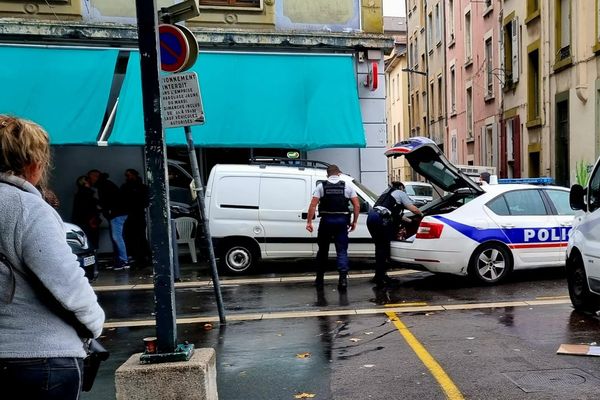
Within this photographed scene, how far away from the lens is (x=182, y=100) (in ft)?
20.7

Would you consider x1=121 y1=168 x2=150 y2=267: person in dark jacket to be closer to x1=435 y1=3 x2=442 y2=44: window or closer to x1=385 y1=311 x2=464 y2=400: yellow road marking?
x1=385 y1=311 x2=464 y2=400: yellow road marking

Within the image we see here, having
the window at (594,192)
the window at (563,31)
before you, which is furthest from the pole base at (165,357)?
the window at (563,31)

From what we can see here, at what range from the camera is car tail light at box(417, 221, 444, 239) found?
8.88 m

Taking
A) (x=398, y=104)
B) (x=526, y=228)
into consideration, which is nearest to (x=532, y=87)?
(x=526, y=228)

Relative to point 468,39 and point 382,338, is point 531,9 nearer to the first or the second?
point 468,39

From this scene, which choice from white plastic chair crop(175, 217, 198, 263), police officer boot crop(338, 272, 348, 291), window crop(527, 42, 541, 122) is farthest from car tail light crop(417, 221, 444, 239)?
window crop(527, 42, 541, 122)

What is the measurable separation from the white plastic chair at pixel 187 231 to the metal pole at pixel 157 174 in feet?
27.5

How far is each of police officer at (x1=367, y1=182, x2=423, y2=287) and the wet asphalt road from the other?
13.4 inches

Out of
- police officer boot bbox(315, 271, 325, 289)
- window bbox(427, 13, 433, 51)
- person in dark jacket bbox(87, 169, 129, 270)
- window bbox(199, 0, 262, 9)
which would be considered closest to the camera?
police officer boot bbox(315, 271, 325, 289)

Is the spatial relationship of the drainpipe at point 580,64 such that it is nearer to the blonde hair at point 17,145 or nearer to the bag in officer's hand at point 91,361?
the bag in officer's hand at point 91,361

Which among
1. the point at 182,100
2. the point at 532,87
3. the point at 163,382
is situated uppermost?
the point at 532,87

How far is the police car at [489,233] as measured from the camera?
885cm

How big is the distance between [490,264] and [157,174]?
6272mm

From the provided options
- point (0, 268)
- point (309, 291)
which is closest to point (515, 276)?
point (309, 291)
